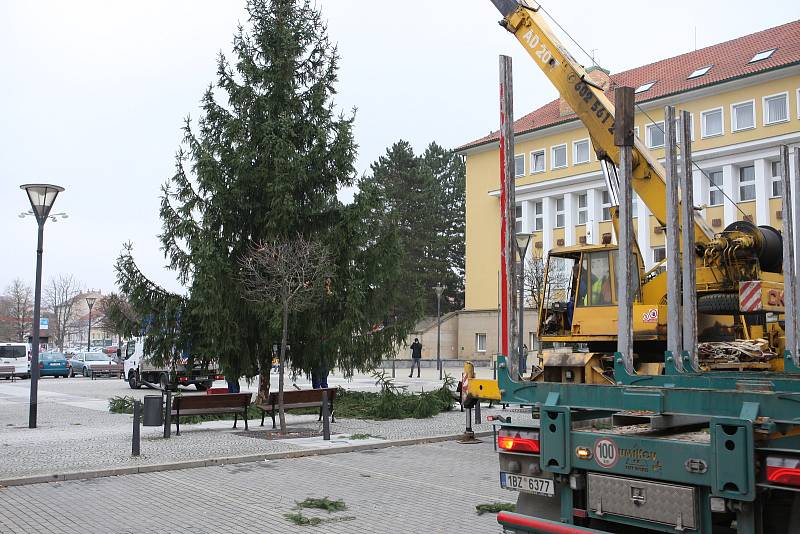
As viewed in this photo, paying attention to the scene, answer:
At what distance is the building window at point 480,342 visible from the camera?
2325 inches

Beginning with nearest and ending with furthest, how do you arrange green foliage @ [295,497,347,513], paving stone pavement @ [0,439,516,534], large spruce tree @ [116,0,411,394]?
paving stone pavement @ [0,439,516,534], green foliage @ [295,497,347,513], large spruce tree @ [116,0,411,394]

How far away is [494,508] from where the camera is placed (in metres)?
8.66

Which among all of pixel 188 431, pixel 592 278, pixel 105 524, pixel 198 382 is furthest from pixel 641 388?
pixel 198 382

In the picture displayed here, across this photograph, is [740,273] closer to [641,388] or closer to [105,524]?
[641,388]

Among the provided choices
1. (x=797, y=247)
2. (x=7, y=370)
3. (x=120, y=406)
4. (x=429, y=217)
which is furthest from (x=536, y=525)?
(x=429, y=217)

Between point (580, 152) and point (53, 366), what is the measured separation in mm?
35443

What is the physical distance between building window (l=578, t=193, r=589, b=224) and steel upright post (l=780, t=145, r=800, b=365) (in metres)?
44.8

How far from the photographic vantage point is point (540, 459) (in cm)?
530

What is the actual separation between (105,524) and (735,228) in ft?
36.3

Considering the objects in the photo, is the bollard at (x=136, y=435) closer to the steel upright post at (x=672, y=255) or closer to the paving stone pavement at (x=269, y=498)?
the paving stone pavement at (x=269, y=498)

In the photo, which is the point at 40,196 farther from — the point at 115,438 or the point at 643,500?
the point at 643,500

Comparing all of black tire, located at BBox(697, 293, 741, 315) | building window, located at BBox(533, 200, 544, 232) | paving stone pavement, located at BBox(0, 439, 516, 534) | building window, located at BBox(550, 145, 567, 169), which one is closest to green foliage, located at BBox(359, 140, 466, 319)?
building window, located at BBox(533, 200, 544, 232)

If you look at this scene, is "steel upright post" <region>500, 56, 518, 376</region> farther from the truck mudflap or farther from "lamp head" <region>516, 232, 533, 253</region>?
"lamp head" <region>516, 232, 533, 253</region>

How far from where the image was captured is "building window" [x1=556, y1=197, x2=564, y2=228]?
55438 millimetres
